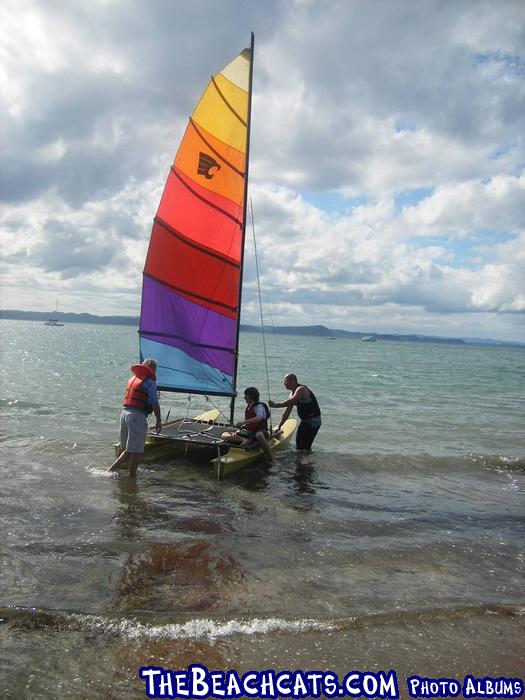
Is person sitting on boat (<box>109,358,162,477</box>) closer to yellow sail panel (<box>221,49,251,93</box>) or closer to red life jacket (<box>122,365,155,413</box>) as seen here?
red life jacket (<box>122,365,155,413</box>)

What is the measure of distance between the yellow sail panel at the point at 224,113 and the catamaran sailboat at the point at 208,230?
2 cm

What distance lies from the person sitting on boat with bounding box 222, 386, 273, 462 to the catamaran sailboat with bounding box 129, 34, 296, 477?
91 cm

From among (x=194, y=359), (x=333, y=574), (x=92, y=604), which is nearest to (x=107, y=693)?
(x=92, y=604)

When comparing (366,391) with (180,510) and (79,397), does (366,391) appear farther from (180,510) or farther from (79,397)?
(180,510)

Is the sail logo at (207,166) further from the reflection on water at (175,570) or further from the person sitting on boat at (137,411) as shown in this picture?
the reflection on water at (175,570)

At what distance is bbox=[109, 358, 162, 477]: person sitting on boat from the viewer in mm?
8430

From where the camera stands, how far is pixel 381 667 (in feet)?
12.4

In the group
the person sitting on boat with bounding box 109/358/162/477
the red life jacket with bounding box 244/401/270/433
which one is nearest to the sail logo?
the person sitting on boat with bounding box 109/358/162/477

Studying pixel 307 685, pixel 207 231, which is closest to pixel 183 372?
pixel 207 231

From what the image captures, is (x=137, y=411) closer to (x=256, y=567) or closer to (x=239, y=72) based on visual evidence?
(x=256, y=567)

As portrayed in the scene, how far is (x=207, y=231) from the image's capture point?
10.6m

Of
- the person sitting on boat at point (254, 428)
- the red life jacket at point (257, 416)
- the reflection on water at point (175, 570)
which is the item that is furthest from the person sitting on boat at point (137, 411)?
the red life jacket at point (257, 416)

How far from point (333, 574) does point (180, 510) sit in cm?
271

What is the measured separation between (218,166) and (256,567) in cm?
795
